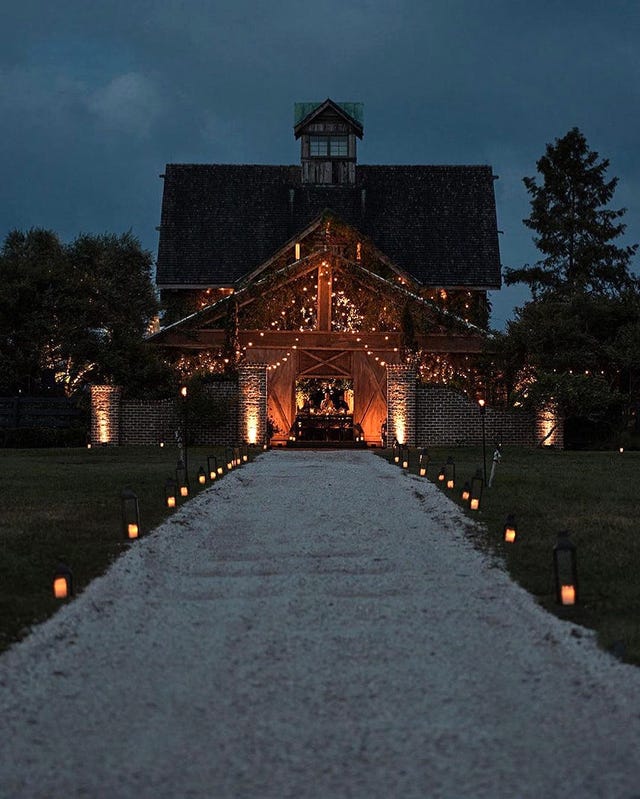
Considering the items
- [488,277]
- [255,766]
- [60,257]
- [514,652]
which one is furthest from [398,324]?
[255,766]

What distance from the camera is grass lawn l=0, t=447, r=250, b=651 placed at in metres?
7.78

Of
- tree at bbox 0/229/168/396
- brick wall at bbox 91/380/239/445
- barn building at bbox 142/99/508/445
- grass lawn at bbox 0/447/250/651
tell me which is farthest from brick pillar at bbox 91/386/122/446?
grass lawn at bbox 0/447/250/651

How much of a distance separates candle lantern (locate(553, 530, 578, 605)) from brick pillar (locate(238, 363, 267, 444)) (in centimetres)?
2324

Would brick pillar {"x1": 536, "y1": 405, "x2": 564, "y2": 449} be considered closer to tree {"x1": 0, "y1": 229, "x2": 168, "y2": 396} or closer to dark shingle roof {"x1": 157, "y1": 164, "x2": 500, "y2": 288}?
dark shingle roof {"x1": 157, "y1": 164, "x2": 500, "y2": 288}

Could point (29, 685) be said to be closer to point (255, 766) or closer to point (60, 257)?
point (255, 766)

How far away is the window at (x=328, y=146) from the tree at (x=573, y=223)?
1023 cm

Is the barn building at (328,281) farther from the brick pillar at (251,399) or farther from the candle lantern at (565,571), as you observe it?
the candle lantern at (565,571)

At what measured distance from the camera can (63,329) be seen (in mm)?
34500

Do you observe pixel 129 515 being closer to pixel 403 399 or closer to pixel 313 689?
pixel 313 689

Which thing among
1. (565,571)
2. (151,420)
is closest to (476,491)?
(565,571)

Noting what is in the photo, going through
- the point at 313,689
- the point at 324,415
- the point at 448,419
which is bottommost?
the point at 313,689

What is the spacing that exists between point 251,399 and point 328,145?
17039mm

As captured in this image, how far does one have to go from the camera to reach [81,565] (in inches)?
356

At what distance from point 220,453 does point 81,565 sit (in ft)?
59.3
